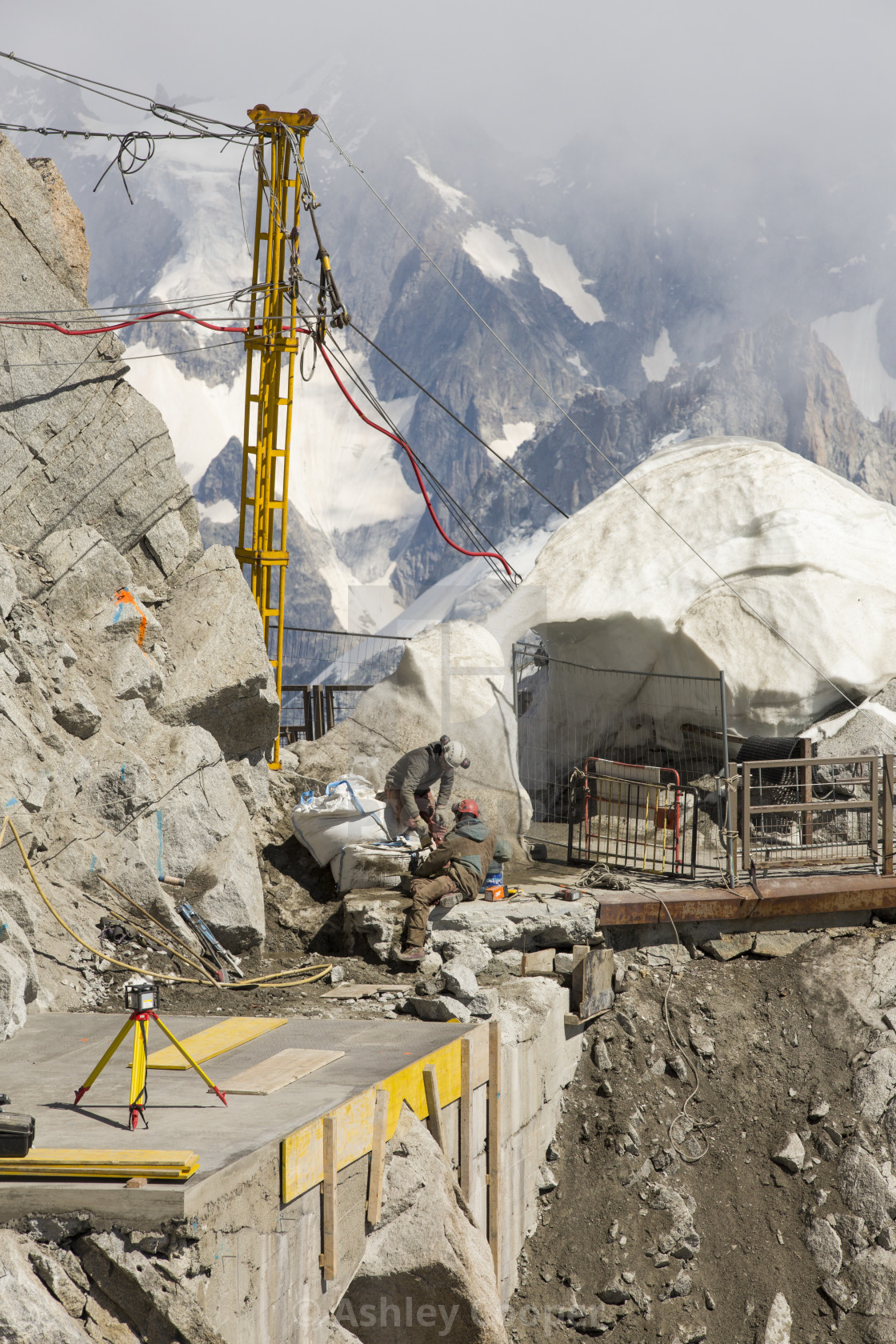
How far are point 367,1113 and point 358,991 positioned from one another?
2496 millimetres

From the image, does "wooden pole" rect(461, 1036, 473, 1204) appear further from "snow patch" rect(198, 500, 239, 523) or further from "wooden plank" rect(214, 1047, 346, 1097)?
"snow patch" rect(198, 500, 239, 523)

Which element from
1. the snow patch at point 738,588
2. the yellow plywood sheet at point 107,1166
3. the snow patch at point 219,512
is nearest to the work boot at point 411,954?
the yellow plywood sheet at point 107,1166

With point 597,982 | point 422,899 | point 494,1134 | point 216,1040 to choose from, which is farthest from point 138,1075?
point 597,982

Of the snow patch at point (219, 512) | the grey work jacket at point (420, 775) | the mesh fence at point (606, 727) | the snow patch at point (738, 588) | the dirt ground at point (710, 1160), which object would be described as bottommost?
the dirt ground at point (710, 1160)

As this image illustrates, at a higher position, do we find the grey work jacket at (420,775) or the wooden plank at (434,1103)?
the grey work jacket at (420,775)

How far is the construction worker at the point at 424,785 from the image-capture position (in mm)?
9602

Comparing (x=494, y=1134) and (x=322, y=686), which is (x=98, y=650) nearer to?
(x=494, y=1134)

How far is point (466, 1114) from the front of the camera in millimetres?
6078

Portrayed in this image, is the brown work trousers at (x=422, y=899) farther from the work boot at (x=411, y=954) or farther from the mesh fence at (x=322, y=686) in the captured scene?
the mesh fence at (x=322, y=686)

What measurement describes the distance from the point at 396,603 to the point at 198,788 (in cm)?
10570

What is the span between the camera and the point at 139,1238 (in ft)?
12.6

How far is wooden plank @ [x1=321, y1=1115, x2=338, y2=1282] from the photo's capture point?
15.4 ft

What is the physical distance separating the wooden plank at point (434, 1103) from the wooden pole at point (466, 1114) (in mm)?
340

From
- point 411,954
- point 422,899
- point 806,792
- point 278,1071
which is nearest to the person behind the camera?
point 278,1071
